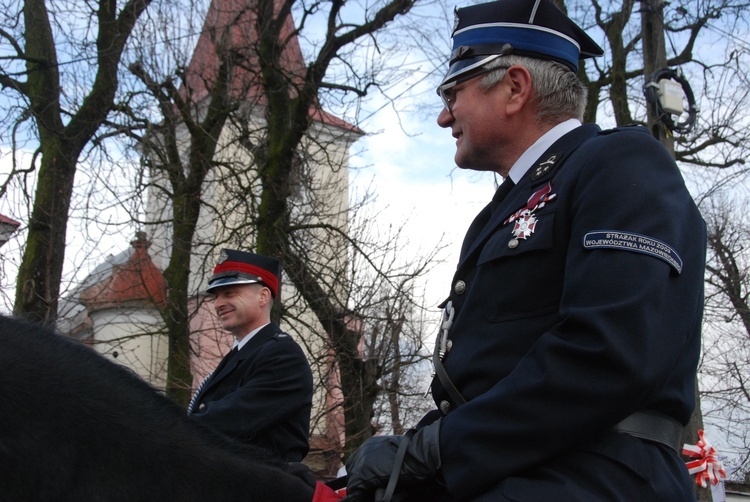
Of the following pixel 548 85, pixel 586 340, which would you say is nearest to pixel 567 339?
pixel 586 340

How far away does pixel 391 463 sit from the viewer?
1749 mm

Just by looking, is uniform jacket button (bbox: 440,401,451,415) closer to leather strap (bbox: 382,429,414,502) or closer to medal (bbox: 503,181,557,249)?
Result: leather strap (bbox: 382,429,414,502)

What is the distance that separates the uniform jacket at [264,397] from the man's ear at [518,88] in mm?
2310

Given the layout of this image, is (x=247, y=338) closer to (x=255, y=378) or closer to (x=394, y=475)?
(x=255, y=378)

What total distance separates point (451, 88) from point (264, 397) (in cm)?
230

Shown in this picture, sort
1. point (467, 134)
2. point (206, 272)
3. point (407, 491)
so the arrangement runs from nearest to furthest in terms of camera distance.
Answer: point (407, 491)
point (467, 134)
point (206, 272)

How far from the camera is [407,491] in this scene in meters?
1.76

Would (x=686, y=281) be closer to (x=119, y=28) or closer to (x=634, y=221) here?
(x=634, y=221)

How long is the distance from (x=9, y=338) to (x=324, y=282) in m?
10.2

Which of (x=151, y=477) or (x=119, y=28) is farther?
(x=119, y=28)

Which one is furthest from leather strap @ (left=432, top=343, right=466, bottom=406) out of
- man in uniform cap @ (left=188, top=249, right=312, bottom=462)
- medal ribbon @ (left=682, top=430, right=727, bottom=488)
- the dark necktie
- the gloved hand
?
medal ribbon @ (left=682, top=430, right=727, bottom=488)

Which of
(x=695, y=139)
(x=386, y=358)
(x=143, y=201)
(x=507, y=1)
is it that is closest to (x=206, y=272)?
(x=143, y=201)

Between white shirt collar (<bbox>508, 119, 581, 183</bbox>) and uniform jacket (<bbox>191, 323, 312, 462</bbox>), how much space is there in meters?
2.23

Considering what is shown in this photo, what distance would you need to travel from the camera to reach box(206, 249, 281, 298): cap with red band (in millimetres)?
4895
